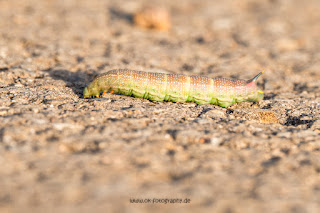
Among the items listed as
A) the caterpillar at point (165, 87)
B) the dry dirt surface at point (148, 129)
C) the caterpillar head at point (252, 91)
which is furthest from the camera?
the caterpillar head at point (252, 91)

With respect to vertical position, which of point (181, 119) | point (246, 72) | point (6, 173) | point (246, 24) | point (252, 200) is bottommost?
point (252, 200)

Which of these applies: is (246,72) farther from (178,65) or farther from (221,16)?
(221,16)

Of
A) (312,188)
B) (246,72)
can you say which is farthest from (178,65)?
(312,188)

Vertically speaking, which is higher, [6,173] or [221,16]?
[221,16]

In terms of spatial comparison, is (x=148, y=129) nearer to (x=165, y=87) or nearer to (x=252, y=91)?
(x=165, y=87)

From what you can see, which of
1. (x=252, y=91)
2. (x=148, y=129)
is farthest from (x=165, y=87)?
(x=252, y=91)
